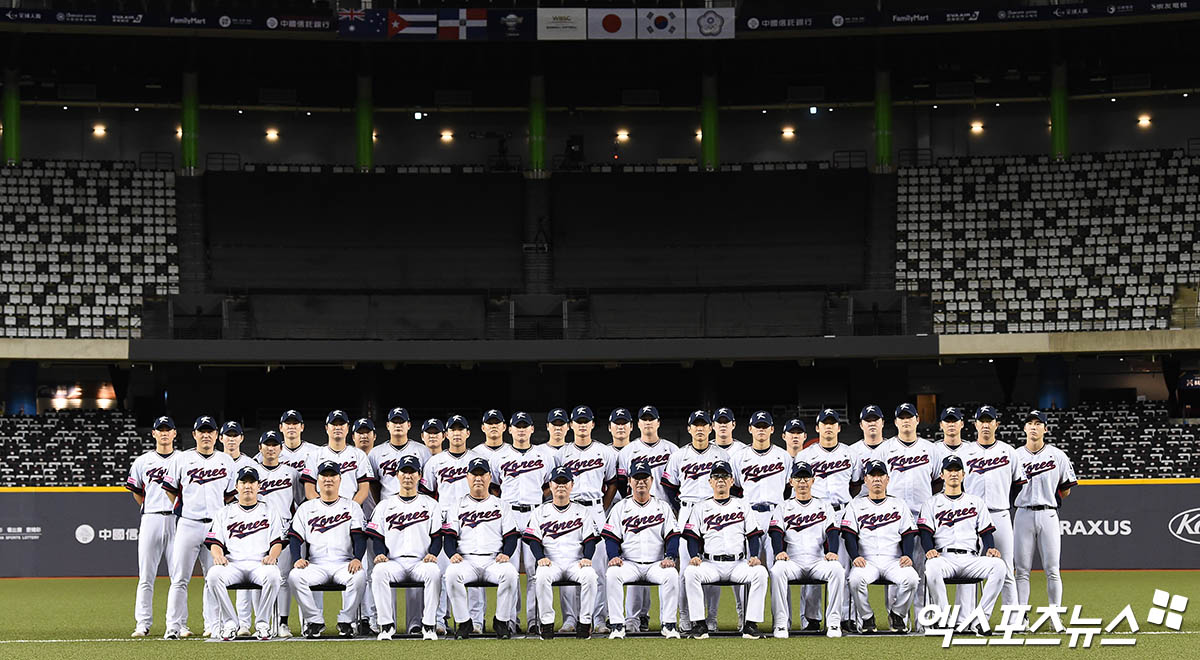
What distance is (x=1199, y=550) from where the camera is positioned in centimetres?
2198

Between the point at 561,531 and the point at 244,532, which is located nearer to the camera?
the point at 244,532

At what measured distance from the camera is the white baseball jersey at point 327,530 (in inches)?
538

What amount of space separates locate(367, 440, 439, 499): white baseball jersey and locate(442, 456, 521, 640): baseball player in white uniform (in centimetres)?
114

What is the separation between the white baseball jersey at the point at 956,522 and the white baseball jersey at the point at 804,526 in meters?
0.86

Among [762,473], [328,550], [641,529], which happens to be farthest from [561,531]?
[328,550]

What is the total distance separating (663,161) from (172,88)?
13.0m

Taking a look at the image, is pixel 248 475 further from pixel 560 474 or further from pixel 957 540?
pixel 957 540

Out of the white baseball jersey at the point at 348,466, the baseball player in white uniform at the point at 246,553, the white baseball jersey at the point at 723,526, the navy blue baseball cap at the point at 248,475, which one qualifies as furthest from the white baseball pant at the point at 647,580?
the navy blue baseball cap at the point at 248,475

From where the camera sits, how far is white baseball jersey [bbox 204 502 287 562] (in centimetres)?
1366

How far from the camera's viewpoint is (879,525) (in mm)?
13773

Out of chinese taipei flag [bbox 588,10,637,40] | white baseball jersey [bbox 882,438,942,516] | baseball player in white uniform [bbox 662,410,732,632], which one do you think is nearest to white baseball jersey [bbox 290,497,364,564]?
baseball player in white uniform [bbox 662,410,732,632]

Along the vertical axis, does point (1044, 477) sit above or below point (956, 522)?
above

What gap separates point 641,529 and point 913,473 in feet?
9.00

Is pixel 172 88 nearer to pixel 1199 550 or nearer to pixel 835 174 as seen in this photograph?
pixel 835 174
